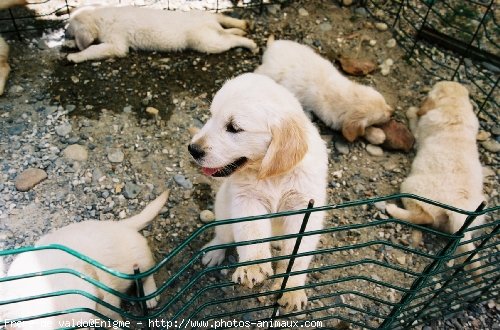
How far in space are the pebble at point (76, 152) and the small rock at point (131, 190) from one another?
45 centimetres

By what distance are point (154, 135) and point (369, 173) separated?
187cm

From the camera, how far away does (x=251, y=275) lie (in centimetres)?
219

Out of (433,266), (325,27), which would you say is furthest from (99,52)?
(433,266)

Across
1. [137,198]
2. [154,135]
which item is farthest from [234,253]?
[154,135]

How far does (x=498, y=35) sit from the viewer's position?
502 centimetres

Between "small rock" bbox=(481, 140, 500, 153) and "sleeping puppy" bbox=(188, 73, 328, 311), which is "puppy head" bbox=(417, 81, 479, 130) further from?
"sleeping puppy" bbox=(188, 73, 328, 311)

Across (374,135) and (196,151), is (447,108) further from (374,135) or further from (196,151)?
(196,151)

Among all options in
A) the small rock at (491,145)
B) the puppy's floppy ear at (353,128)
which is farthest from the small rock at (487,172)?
the puppy's floppy ear at (353,128)

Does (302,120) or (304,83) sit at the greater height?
(302,120)

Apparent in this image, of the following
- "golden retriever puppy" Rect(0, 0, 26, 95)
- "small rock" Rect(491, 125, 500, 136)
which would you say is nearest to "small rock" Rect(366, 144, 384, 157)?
"small rock" Rect(491, 125, 500, 136)

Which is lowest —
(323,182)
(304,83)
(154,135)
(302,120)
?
(154,135)

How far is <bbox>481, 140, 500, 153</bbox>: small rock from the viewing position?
4.04 m

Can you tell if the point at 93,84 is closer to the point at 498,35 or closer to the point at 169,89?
the point at 169,89

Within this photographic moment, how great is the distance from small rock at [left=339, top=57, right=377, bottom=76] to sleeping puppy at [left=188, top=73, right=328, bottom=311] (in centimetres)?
215
